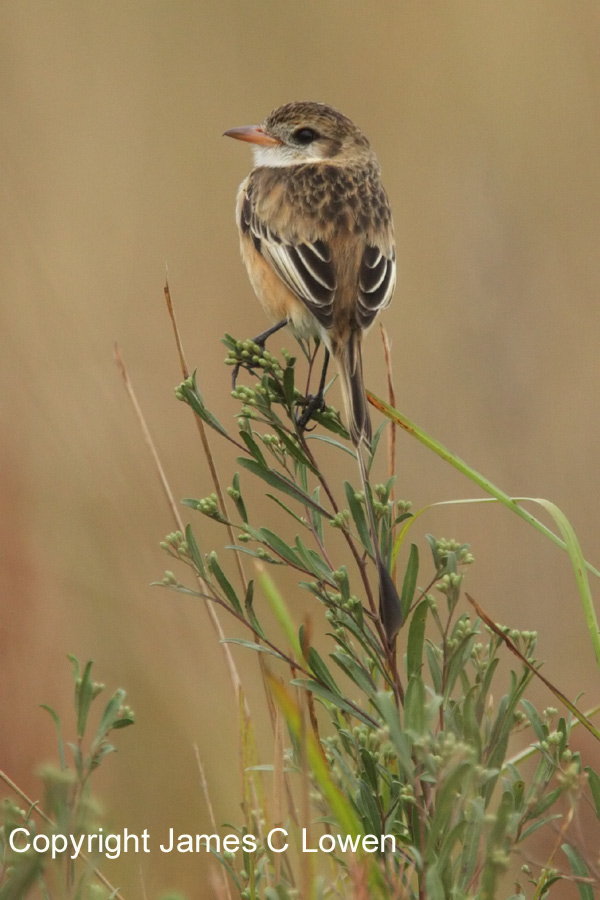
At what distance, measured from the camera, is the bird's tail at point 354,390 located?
2564mm

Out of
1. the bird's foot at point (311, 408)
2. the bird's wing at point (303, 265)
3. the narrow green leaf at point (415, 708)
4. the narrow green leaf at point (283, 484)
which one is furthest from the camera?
the bird's wing at point (303, 265)

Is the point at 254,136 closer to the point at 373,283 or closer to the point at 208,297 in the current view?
the point at 208,297

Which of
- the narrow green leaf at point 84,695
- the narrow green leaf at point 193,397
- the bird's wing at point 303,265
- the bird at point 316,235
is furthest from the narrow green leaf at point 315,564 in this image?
the bird's wing at point 303,265

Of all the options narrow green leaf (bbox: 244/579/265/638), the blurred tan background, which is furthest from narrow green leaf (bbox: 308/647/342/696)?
the blurred tan background

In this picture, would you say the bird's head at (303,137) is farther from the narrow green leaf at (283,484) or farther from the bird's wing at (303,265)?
the narrow green leaf at (283,484)

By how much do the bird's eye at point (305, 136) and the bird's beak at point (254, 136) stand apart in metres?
0.11

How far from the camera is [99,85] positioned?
5.70 meters

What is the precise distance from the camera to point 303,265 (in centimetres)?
358

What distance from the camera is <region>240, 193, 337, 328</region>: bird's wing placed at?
341 centimetres

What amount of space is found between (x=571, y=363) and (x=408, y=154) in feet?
4.70

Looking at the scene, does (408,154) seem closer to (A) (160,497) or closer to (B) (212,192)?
(B) (212,192)

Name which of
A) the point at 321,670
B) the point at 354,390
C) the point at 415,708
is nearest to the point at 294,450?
the point at 321,670

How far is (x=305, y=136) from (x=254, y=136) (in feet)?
0.90

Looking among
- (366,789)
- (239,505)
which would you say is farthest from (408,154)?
(366,789)
